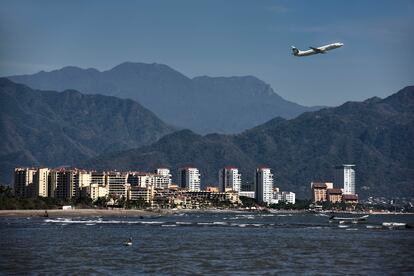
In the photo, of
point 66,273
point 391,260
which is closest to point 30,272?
point 66,273

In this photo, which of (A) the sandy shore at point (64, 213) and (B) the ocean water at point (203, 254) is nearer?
(B) the ocean water at point (203, 254)

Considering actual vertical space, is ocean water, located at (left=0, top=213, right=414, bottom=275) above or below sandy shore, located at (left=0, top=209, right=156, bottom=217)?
below

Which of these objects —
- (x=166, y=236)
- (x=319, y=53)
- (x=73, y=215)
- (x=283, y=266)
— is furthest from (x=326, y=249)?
(x=73, y=215)

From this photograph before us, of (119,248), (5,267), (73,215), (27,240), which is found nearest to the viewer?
(5,267)

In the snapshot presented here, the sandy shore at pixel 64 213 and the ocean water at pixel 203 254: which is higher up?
the sandy shore at pixel 64 213

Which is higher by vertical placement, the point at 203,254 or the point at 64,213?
the point at 64,213

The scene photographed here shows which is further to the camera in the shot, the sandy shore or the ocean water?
the sandy shore

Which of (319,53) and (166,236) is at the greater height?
(319,53)

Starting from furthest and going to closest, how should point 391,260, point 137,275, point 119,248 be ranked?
point 119,248 → point 391,260 → point 137,275

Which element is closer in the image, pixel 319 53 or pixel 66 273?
pixel 66 273

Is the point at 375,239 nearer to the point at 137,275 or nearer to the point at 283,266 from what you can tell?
the point at 283,266

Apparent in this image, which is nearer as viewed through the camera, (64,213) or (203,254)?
(203,254)
